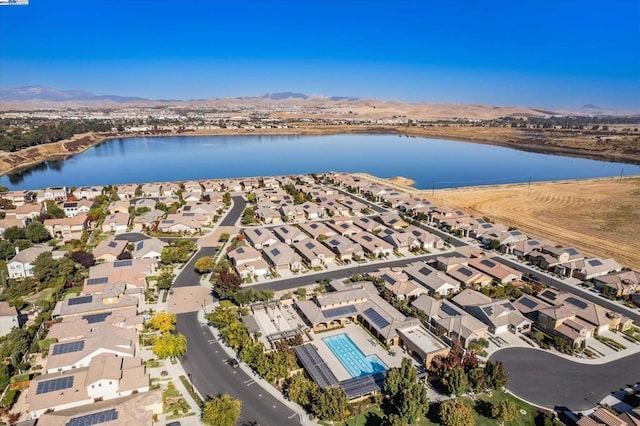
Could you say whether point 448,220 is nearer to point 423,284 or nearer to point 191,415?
point 423,284

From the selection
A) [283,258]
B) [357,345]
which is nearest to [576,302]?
[357,345]

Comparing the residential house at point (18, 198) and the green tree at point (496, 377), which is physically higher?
the green tree at point (496, 377)

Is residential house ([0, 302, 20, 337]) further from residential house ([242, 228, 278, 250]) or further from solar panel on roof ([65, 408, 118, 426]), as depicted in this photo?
residential house ([242, 228, 278, 250])

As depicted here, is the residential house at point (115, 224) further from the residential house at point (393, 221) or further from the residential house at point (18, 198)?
the residential house at point (393, 221)

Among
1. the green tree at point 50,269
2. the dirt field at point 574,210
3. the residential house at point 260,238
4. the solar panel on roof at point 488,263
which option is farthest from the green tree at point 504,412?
the green tree at point 50,269

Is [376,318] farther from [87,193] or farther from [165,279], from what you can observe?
[87,193]

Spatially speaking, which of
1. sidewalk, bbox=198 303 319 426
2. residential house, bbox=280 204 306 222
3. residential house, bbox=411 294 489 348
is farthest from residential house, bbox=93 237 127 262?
residential house, bbox=411 294 489 348
